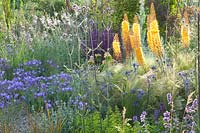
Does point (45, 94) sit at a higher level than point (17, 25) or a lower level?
lower

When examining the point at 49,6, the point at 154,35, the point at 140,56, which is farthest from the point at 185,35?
the point at 49,6

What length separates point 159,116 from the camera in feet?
15.0

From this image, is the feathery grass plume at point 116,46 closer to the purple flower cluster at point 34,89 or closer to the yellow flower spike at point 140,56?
the yellow flower spike at point 140,56

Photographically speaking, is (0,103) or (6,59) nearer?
(0,103)

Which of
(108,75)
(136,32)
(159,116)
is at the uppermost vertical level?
(136,32)

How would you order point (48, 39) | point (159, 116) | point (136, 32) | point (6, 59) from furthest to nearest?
1. point (48, 39)
2. point (6, 59)
3. point (136, 32)
4. point (159, 116)

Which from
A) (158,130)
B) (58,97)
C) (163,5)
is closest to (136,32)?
(58,97)

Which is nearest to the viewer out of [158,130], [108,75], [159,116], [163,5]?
[158,130]

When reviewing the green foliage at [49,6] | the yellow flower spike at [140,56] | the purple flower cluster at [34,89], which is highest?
the green foliage at [49,6]

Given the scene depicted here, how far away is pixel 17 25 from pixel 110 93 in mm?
3809

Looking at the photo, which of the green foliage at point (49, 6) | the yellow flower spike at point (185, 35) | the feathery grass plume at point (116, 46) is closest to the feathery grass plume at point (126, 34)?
the feathery grass plume at point (116, 46)

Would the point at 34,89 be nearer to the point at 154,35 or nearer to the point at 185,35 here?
the point at 154,35

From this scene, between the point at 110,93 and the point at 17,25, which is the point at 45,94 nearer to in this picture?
the point at 110,93

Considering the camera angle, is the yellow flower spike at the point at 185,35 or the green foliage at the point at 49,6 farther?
the green foliage at the point at 49,6
